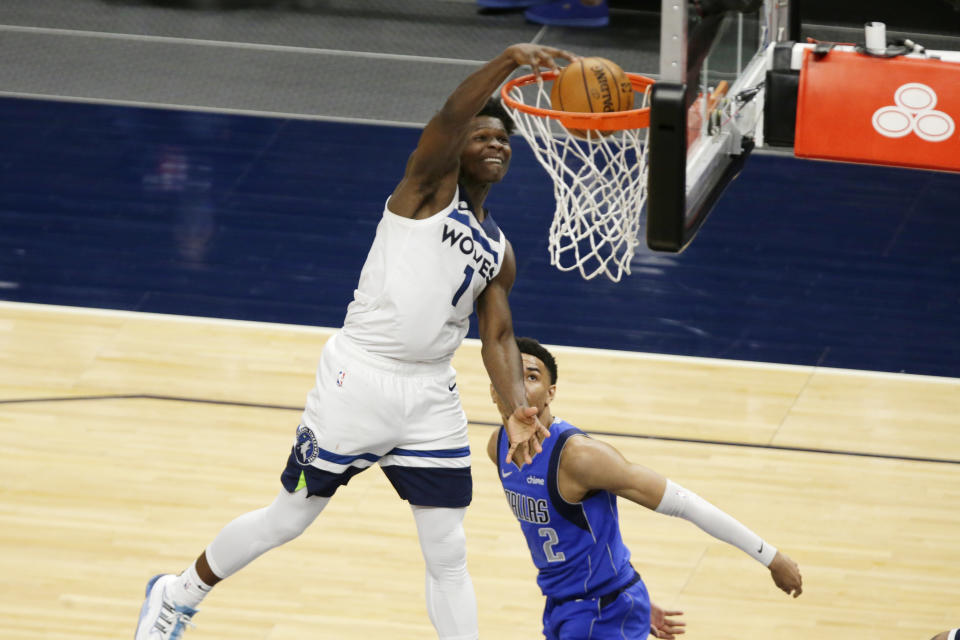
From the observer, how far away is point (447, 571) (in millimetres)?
5023

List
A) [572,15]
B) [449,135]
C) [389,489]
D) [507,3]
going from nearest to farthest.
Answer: [449,135], [389,489], [572,15], [507,3]

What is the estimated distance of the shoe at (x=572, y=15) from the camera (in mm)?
12836

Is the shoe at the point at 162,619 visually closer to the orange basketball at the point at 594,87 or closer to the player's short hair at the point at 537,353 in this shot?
the player's short hair at the point at 537,353

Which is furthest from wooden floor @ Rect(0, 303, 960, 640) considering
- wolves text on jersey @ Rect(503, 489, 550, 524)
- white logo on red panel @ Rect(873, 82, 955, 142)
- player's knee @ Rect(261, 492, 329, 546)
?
white logo on red panel @ Rect(873, 82, 955, 142)

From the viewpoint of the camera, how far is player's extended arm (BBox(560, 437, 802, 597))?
15.2 feet

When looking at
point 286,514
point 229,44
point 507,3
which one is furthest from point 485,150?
point 507,3

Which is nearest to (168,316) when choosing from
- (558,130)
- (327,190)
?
(327,190)

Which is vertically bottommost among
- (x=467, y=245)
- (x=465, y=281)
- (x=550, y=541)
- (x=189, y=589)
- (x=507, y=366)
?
(x=189, y=589)

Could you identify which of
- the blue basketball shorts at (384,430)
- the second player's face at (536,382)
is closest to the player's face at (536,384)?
the second player's face at (536,382)

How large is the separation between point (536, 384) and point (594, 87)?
3.12ft

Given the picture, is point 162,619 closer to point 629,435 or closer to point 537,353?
point 537,353

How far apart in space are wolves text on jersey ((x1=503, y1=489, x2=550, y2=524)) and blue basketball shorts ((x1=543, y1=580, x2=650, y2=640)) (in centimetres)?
29

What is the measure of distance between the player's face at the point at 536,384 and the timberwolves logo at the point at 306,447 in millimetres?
594

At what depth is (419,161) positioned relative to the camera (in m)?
4.68
